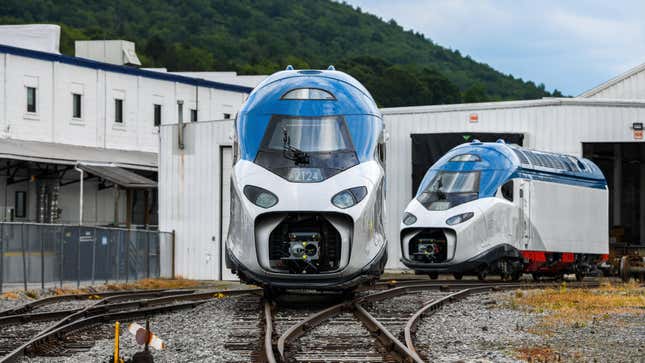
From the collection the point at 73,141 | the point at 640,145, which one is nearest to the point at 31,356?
the point at 640,145

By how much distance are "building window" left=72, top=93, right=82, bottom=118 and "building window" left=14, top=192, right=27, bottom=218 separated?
22.4ft

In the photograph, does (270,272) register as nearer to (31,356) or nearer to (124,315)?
(124,315)

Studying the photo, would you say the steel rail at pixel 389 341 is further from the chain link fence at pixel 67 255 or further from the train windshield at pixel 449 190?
the chain link fence at pixel 67 255

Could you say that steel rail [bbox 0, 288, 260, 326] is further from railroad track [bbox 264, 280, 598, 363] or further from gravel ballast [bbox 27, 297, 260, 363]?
railroad track [bbox 264, 280, 598, 363]

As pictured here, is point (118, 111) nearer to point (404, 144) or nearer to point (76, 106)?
point (76, 106)

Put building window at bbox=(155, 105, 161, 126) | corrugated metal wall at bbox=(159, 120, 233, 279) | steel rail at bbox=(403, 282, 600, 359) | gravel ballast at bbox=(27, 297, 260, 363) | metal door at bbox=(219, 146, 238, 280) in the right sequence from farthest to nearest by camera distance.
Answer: building window at bbox=(155, 105, 161, 126) → corrugated metal wall at bbox=(159, 120, 233, 279) → metal door at bbox=(219, 146, 238, 280) → steel rail at bbox=(403, 282, 600, 359) → gravel ballast at bbox=(27, 297, 260, 363)

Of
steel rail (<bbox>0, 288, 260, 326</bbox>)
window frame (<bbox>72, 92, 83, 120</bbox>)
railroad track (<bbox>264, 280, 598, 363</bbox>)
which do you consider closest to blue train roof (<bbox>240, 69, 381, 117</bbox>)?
railroad track (<bbox>264, 280, 598, 363</bbox>)

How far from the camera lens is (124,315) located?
64.0ft

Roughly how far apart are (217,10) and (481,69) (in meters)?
39.1

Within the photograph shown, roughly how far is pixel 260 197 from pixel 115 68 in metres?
46.4

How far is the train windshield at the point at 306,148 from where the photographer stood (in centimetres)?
1973

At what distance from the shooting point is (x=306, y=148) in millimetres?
20109

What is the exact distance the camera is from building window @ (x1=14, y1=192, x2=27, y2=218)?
5591cm

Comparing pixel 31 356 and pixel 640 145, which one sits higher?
pixel 640 145
